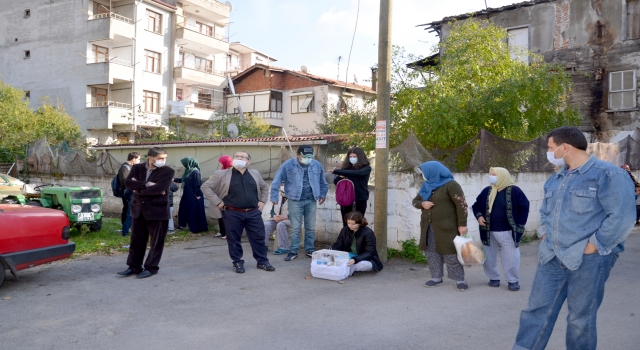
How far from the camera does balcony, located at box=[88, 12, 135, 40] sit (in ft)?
97.1

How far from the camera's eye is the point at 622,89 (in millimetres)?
18703

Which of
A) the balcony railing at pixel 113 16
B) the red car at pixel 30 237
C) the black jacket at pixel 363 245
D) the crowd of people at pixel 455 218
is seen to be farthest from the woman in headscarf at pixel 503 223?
the balcony railing at pixel 113 16

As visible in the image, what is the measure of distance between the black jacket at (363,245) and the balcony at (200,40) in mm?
29967

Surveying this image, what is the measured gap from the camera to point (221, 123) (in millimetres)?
29062

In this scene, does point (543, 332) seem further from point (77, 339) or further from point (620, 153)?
point (620, 153)

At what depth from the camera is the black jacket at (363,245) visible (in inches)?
287

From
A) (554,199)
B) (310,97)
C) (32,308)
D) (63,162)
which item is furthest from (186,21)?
(554,199)

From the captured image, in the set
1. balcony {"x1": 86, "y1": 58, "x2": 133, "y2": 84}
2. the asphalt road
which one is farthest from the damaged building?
balcony {"x1": 86, "y1": 58, "x2": 133, "y2": 84}

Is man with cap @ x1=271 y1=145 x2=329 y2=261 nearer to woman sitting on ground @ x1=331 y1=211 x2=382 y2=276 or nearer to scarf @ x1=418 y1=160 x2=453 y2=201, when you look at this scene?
woman sitting on ground @ x1=331 y1=211 x2=382 y2=276

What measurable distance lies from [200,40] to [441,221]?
32247 mm

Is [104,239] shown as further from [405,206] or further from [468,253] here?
[468,253]

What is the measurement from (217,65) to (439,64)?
101ft

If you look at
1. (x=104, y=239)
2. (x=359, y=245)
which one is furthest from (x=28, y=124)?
(x=359, y=245)

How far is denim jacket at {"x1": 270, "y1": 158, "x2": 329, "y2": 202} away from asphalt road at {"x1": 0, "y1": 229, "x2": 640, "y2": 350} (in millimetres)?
1276
